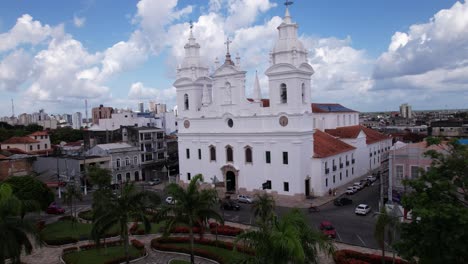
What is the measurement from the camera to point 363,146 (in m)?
51.1

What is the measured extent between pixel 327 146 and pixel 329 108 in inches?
687

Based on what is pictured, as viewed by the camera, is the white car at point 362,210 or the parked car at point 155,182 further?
the parked car at point 155,182

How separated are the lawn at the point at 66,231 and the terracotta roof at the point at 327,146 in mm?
21004

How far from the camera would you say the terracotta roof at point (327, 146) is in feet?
132

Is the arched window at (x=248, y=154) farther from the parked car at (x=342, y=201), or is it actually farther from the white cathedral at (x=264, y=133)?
the parked car at (x=342, y=201)

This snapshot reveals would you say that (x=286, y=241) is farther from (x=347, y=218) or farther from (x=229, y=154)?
(x=229, y=154)

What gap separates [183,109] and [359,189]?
2164 cm

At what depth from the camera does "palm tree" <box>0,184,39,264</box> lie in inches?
648

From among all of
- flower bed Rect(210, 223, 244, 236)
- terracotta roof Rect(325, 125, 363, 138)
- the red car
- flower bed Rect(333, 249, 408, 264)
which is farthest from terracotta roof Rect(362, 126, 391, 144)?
flower bed Rect(333, 249, 408, 264)

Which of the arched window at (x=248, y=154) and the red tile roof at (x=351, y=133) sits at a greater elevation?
the red tile roof at (x=351, y=133)

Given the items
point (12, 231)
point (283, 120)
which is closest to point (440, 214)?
point (12, 231)

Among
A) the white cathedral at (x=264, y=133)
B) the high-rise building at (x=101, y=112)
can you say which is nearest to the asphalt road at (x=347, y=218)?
the white cathedral at (x=264, y=133)

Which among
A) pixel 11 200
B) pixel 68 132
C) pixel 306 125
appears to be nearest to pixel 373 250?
pixel 306 125

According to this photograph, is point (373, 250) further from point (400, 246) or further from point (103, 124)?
point (103, 124)
